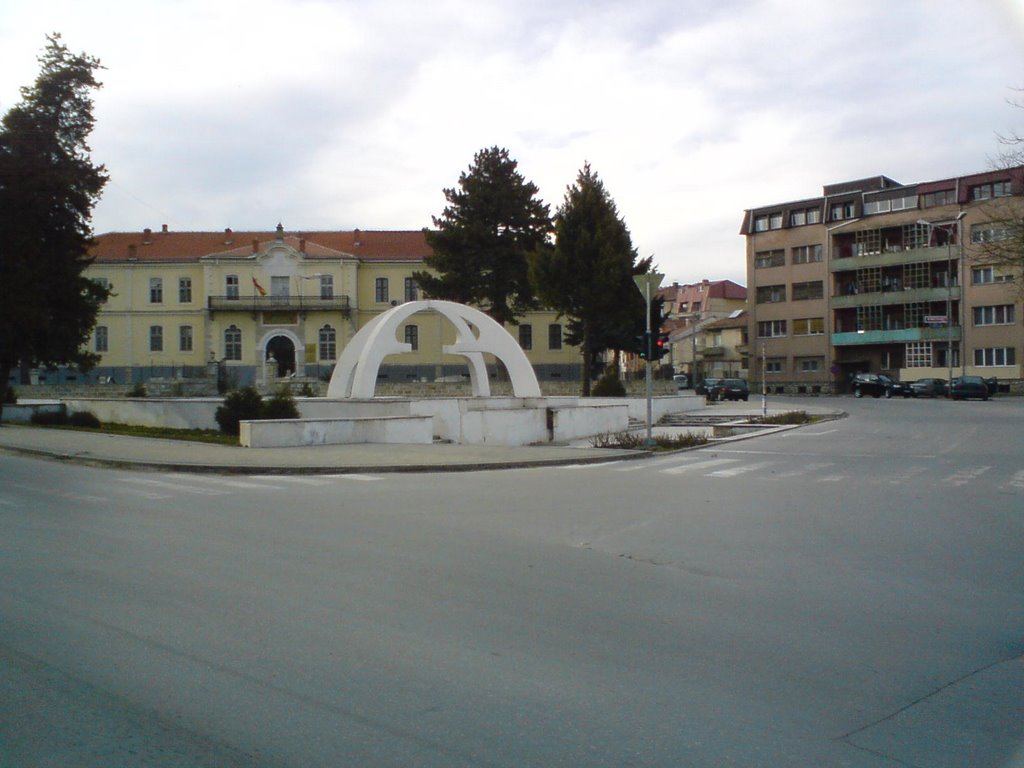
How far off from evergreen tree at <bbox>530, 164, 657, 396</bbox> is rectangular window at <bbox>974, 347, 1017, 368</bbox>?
31379 millimetres

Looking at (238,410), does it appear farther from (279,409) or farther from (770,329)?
(770,329)

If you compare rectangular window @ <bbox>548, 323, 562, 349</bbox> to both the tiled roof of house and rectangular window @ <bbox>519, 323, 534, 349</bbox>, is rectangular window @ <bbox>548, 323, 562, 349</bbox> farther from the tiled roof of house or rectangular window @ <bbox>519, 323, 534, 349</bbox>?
the tiled roof of house

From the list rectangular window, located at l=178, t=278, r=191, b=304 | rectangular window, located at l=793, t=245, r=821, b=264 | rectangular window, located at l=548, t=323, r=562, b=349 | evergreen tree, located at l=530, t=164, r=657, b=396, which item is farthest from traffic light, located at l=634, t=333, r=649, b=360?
rectangular window, located at l=793, t=245, r=821, b=264

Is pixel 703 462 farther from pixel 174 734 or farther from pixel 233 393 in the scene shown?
pixel 174 734

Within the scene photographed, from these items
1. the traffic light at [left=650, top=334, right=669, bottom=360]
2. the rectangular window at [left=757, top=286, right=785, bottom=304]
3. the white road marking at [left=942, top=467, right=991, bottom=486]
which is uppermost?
the rectangular window at [left=757, top=286, right=785, bottom=304]

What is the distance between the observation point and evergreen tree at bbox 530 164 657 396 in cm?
4866

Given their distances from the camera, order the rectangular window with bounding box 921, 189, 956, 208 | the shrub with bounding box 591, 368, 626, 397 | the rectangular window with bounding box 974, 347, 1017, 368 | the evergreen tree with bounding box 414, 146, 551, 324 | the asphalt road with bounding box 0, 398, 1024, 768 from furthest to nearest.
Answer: the rectangular window with bounding box 921, 189, 956, 208 → the rectangular window with bounding box 974, 347, 1017, 368 → the evergreen tree with bounding box 414, 146, 551, 324 → the shrub with bounding box 591, 368, 626, 397 → the asphalt road with bounding box 0, 398, 1024, 768

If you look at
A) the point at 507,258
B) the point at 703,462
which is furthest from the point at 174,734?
the point at 507,258

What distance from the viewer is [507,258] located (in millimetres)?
58688

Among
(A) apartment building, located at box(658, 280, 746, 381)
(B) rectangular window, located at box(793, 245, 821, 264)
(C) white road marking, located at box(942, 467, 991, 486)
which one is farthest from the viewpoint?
(A) apartment building, located at box(658, 280, 746, 381)

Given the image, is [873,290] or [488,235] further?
[873,290]

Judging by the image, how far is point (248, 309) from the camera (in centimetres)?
7200

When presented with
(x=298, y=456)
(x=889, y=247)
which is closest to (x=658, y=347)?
(x=298, y=456)

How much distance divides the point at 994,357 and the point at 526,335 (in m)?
36.6
